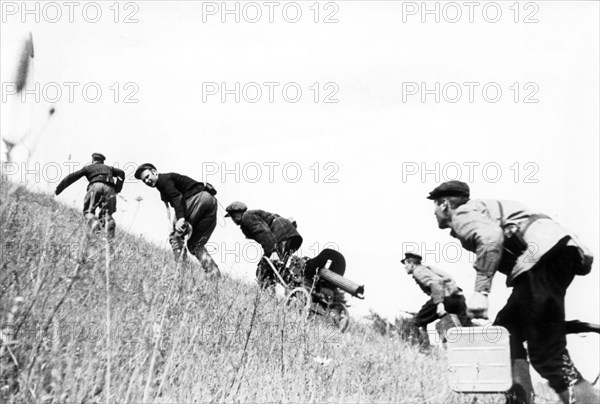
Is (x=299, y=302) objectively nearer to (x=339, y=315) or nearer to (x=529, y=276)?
(x=529, y=276)

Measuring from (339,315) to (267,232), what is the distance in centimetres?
131

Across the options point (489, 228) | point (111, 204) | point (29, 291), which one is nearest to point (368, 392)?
point (489, 228)

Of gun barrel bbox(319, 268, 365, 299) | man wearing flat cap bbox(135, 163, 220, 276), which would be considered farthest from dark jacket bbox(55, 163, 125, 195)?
gun barrel bbox(319, 268, 365, 299)

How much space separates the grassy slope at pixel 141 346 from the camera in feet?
5.80

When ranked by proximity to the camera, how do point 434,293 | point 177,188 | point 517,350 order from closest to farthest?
point 517,350 → point 177,188 → point 434,293

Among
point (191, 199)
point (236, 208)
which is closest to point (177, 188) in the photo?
point (191, 199)

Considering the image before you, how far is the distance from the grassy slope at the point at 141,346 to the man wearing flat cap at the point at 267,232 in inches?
98.0

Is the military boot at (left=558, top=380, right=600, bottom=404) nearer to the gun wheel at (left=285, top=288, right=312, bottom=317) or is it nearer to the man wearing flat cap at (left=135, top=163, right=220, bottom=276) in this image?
the gun wheel at (left=285, top=288, right=312, bottom=317)

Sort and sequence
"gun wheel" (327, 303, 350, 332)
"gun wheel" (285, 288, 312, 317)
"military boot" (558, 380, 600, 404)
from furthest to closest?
1. "gun wheel" (327, 303, 350, 332)
2. "gun wheel" (285, 288, 312, 317)
3. "military boot" (558, 380, 600, 404)

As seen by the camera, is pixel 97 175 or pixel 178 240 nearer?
pixel 178 240

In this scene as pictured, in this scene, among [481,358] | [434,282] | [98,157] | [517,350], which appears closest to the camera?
[481,358]

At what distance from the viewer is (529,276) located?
3600 mm

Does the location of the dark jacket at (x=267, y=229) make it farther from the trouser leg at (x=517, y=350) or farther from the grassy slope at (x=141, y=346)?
the trouser leg at (x=517, y=350)

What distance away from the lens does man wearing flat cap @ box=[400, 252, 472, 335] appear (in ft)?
26.3
